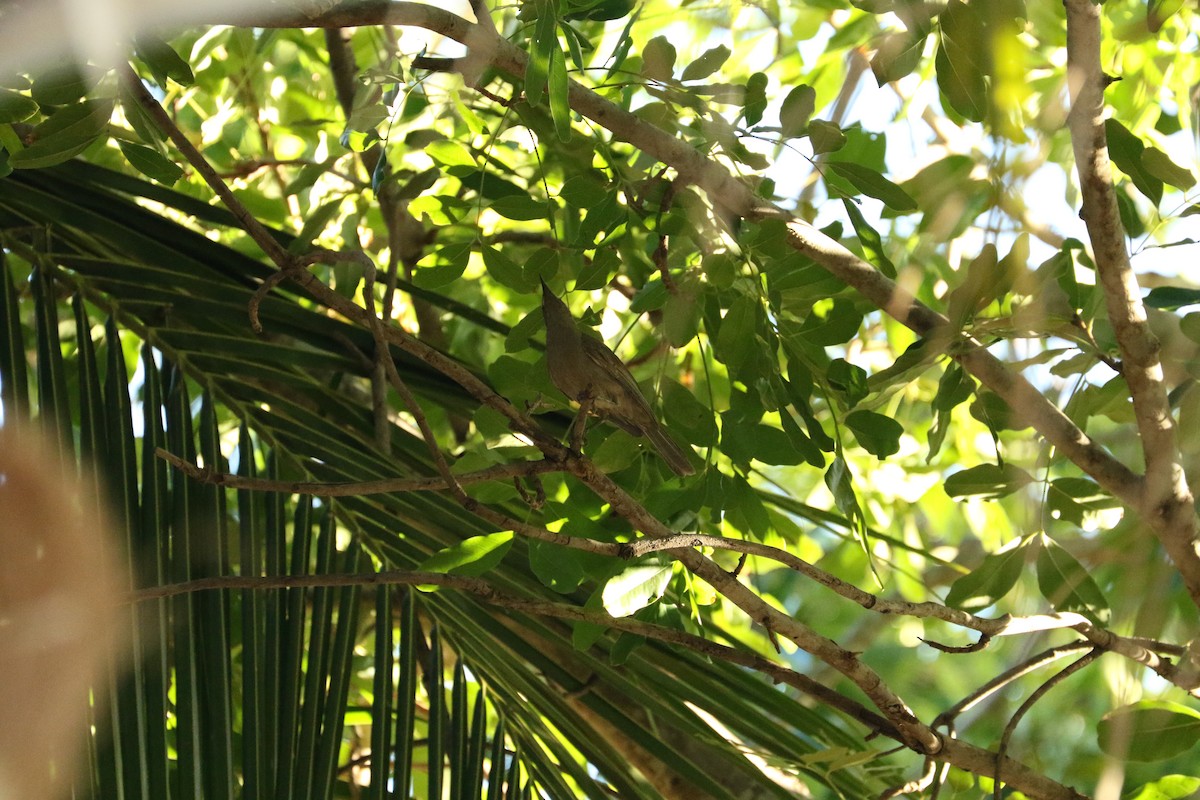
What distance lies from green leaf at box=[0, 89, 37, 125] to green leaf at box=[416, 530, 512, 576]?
79cm

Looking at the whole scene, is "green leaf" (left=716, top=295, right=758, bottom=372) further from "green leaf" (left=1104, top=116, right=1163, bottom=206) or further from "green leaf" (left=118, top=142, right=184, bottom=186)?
"green leaf" (left=118, top=142, right=184, bottom=186)

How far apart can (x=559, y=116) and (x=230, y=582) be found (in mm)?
695

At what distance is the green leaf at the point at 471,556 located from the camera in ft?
4.57

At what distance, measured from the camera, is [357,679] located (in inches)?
107

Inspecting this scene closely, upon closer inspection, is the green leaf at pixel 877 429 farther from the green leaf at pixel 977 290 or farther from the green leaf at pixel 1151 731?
the green leaf at pixel 1151 731

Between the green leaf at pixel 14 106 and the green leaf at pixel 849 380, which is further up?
the green leaf at pixel 14 106

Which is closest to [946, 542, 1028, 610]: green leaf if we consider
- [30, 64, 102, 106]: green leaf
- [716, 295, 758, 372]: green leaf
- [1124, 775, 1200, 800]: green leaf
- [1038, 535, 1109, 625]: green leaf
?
[1038, 535, 1109, 625]: green leaf

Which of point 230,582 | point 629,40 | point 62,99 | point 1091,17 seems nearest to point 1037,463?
point 1091,17

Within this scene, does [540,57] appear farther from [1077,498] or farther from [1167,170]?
[1077,498]

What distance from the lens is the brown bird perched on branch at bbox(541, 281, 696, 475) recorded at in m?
1.63

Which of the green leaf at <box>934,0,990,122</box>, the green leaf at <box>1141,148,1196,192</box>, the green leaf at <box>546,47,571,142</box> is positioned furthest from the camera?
the green leaf at <box>1141,148,1196,192</box>

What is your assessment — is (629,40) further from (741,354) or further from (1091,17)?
(1091,17)

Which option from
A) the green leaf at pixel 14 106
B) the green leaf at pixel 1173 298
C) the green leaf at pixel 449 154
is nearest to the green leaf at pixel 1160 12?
the green leaf at pixel 1173 298

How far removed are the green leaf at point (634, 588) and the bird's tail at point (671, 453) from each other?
25 centimetres
